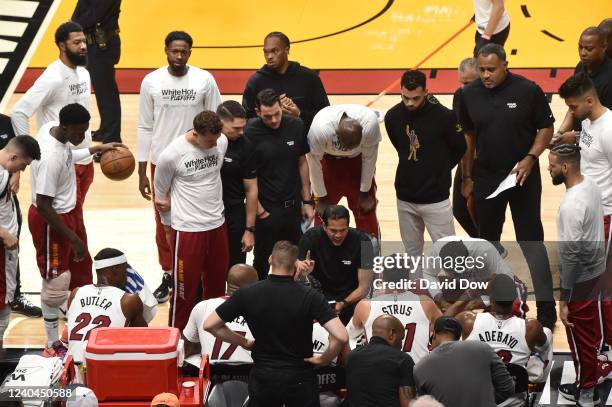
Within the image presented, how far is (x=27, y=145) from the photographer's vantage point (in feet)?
24.7

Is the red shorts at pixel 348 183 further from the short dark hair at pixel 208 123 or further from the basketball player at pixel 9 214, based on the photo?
the basketball player at pixel 9 214

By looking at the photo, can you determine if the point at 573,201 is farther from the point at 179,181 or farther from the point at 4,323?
the point at 4,323

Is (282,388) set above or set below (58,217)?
below

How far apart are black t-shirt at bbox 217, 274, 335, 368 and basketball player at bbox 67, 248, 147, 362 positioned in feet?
3.05

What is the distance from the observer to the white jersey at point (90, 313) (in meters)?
6.94

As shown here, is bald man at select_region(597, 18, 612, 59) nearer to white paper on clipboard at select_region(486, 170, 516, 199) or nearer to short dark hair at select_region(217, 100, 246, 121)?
white paper on clipboard at select_region(486, 170, 516, 199)

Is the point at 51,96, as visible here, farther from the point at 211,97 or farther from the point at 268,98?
the point at 268,98

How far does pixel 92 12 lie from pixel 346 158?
4058 millimetres

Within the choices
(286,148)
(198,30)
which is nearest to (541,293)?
(286,148)

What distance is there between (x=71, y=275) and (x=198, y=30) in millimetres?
7516

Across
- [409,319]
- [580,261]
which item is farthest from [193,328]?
[580,261]

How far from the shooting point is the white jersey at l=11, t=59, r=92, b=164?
8695 millimetres

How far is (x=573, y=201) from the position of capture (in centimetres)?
695

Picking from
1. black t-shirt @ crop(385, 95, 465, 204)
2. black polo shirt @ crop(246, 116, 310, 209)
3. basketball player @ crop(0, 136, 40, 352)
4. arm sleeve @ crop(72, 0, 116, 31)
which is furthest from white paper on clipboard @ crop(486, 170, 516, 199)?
arm sleeve @ crop(72, 0, 116, 31)
